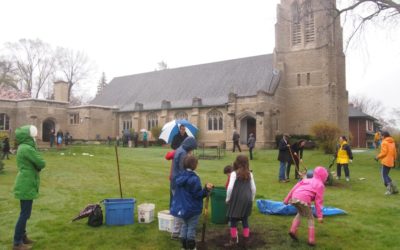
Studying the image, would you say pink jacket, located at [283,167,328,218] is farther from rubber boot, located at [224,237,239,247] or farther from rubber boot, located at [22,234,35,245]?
rubber boot, located at [22,234,35,245]

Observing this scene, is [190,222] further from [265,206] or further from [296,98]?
[296,98]

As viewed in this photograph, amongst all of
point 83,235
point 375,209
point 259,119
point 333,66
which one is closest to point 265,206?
point 375,209

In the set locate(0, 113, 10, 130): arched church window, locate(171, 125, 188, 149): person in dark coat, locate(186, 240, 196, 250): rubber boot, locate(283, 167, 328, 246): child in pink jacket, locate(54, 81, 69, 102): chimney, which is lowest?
locate(186, 240, 196, 250): rubber boot

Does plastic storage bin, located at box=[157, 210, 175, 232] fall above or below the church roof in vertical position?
below

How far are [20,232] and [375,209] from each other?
Result: 7.81 metres

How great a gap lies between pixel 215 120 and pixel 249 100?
5.06 m

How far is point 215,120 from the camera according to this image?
36.7 m

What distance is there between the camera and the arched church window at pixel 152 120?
136 feet

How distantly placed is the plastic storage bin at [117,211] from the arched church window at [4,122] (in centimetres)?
3683

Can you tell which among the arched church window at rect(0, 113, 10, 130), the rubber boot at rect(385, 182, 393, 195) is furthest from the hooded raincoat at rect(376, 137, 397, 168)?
the arched church window at rect(0, 113, 10, 130)

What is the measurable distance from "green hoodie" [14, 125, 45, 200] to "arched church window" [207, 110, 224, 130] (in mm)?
30512

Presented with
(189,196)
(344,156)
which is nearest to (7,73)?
(344,156)

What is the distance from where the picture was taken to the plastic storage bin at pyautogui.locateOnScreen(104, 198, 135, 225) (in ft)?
23.3

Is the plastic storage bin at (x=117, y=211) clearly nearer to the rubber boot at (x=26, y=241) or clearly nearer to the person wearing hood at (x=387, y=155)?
the rubber boot at (x=26, y=241)
